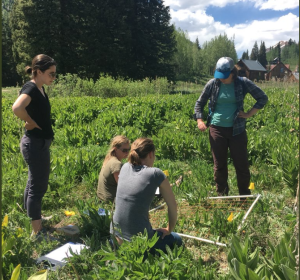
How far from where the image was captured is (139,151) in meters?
2.63

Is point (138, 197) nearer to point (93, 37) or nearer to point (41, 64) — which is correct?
point (41, 64)

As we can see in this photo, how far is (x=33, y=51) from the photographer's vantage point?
30.1 m

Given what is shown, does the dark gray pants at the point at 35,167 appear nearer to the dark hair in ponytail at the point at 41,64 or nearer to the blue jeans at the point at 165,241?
the dark hair in ponytail at the point at 41,64

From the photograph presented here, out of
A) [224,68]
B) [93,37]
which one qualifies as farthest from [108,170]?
[93,37]

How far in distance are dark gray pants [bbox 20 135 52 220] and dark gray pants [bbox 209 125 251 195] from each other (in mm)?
1945

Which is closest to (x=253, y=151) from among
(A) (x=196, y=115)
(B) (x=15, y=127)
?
(A) (x=196, y=115)

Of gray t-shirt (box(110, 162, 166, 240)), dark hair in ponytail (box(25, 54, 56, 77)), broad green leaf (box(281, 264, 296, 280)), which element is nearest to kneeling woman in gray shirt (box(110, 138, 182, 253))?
gray t-shirt (box(110, 162, 166, 240))

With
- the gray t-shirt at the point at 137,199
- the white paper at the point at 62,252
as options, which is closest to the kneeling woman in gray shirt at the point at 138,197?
the gray t-shirt at the point at 137,199

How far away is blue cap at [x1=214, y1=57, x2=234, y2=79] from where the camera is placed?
3.38 meters

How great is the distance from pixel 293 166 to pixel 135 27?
35243mm

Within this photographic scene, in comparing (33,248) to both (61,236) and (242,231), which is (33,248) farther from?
(242,231)

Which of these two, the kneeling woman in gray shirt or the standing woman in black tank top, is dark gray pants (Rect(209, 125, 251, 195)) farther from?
the standing woman in black tank top

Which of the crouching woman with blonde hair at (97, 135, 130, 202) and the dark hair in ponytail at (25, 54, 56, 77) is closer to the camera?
the dark hair in ponytail at (25, 54, 56, 77)

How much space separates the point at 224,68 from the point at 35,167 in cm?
223
